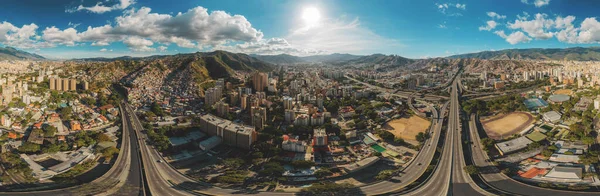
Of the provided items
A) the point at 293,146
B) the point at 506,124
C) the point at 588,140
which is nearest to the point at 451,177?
the point at 293,146

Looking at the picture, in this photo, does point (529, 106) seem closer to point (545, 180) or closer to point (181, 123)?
point (545, 180)

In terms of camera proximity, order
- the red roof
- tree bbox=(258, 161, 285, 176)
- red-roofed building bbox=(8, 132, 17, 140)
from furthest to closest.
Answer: red-roofed building bbox=(8, 132, 17, 140) → tree bbox=(258, 161, 285, 176) → the red roof

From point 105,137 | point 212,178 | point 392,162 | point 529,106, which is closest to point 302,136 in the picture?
point 392,162

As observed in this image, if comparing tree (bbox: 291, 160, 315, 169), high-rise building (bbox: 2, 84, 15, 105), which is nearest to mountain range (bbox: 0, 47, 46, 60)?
high-rise building (bbox: 2, 84, 15, 105)

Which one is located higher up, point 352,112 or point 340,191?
point 352,112

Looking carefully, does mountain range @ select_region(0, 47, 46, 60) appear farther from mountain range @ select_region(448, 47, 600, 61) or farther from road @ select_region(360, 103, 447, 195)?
mountain range @ select_region(448, 47, 600, 61)
